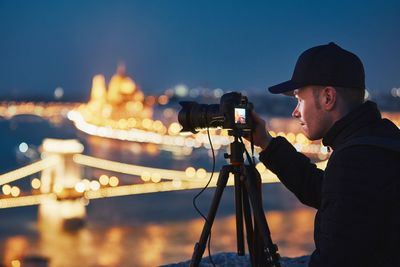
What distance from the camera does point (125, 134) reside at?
158ft

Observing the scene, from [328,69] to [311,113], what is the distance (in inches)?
3.1

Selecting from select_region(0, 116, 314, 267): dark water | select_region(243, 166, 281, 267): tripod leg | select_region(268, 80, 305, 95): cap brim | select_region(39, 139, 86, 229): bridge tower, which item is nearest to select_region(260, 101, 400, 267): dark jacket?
select_region(268, 80, 305, 95): cap brim

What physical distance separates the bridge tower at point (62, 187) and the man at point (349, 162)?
18.9 m

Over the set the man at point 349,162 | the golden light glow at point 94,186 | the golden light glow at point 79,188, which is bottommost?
the golden light glow at point 94,186

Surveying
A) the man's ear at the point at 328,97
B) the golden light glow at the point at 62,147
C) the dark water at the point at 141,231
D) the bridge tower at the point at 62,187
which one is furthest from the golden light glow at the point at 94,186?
the man's ear at the point at 328,97

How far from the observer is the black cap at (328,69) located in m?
1.09

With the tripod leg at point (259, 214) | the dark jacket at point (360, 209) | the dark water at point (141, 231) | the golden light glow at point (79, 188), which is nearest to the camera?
the dark jacket at point (360, 209)

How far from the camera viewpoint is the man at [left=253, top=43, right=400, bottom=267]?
98 centimetres

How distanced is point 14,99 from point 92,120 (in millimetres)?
7792

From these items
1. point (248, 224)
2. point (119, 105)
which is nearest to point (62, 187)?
point (248, 224)

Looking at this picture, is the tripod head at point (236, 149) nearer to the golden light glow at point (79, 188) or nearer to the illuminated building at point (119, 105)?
the golden light glow at point (79, 188)

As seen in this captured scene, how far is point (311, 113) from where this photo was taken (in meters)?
1.12

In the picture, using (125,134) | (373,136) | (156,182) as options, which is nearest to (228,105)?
(373,136)

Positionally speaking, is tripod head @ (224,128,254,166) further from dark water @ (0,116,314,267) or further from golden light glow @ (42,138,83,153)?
golden light glow @ (42,138,83,153)
